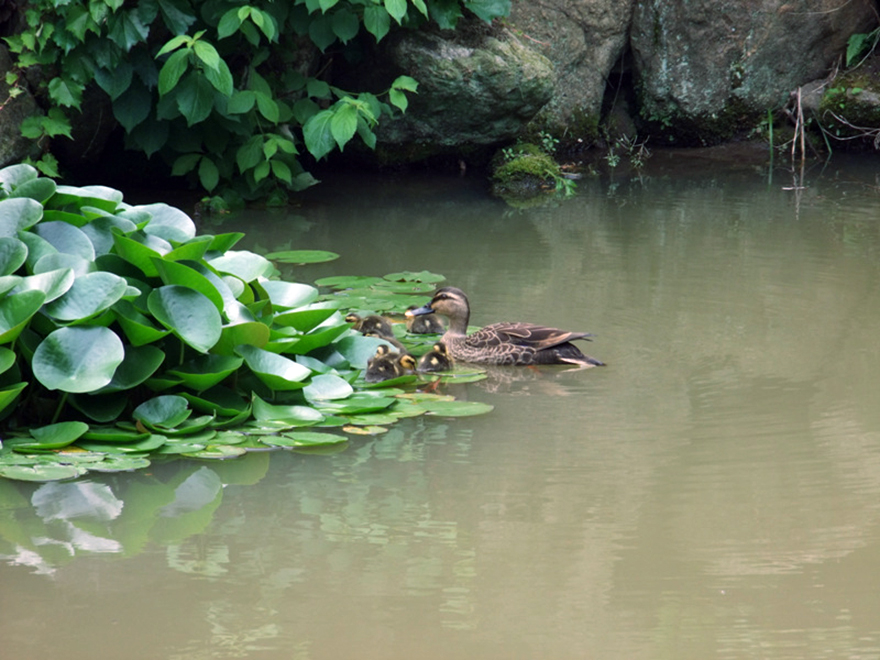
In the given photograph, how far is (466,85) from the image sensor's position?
1018 centimetres

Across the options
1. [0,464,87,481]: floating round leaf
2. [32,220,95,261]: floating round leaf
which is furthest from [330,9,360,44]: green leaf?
[0,464,87,481]: floating round leaf

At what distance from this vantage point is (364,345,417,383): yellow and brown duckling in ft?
17.4

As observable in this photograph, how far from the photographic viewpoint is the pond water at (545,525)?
316 centimetres

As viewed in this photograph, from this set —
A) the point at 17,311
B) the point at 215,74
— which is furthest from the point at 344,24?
the point at 17,311

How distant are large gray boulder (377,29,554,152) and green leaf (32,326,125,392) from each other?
618 cm

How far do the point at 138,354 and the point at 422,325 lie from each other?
2049 mm

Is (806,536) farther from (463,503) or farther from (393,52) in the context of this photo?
(393,52)

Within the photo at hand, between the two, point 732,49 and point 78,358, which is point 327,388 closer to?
point 78,358

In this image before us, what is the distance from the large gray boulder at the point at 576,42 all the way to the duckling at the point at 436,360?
21.8 ft

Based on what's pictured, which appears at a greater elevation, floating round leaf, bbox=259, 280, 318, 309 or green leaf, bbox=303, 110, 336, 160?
green leaf, bbox=303, 110, 336, 160

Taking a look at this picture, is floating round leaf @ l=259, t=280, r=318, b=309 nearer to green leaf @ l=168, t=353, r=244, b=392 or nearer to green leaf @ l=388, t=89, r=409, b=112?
green leaf @ l=168, t=353, r=244, b=392

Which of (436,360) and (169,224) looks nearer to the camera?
(169,224)

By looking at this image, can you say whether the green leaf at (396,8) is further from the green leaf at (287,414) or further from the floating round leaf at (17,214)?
the green leaf at (287,414)

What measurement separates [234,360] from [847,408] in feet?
8.70
